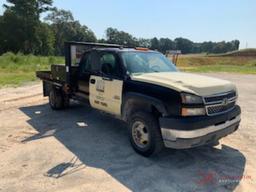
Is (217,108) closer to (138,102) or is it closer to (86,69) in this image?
(138,102)

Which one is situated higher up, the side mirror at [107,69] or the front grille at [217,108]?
the side mirror at [107,69]

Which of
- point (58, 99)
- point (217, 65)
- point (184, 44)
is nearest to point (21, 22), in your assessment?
point (217, 65)

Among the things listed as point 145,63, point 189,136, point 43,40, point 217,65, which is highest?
point 43,40

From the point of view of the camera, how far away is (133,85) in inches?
185

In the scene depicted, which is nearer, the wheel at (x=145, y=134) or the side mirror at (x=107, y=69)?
the wheel at (x=145, y=134)

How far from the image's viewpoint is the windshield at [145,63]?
203 inches

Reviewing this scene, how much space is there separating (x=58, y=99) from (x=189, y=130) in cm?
492

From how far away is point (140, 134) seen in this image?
15.1ft

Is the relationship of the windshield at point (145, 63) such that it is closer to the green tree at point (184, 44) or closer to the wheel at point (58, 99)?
the wheel at point (58, 99)

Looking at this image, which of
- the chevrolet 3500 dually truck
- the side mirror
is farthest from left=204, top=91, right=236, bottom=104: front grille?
the side mirror

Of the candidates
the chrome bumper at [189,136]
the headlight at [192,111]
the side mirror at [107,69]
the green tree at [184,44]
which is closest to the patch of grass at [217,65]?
the side mirror at [107,69]

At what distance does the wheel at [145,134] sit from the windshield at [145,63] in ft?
3.21

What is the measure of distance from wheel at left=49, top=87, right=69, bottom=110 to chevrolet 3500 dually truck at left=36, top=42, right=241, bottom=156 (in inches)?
64.6

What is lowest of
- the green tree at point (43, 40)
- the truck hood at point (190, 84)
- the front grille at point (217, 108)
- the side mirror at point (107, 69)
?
the front grille at point (217, 108)
